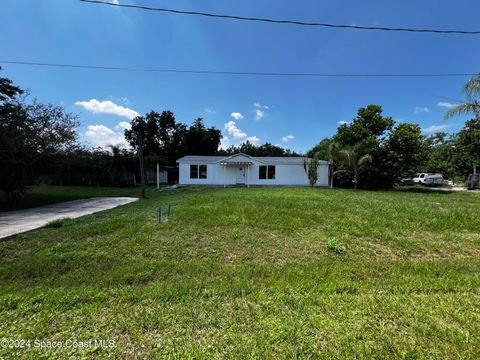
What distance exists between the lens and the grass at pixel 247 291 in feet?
6.45

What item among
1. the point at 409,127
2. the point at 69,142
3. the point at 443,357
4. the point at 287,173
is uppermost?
the point at 409,127

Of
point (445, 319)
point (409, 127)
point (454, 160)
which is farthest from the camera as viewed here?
point (454, 160)

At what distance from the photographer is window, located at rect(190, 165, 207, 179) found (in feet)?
70.1

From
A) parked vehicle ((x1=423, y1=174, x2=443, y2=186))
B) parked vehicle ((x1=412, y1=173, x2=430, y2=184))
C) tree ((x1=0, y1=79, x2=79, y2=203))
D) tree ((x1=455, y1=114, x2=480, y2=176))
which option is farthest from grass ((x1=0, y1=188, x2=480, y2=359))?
parked vehicle ((x1=412, y1=173, x2=430, y2=184))

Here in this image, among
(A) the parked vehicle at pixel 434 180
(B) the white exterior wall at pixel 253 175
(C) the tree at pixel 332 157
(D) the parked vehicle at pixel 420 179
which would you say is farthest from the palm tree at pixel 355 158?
(D) the parked vehicle at pixel 420 179

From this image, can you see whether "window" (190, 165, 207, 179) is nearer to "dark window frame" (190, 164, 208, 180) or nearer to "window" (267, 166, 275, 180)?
"dark window frame" (190, 164, 208, 180)

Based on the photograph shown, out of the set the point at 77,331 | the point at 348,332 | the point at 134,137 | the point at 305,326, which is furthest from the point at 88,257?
the point at 134,137

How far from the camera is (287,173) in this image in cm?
2159

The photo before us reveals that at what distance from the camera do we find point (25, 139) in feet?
32.5

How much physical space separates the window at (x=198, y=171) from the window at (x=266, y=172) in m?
5.03

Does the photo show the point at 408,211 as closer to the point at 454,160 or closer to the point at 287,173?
the point at 287,173

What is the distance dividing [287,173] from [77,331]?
20.4m

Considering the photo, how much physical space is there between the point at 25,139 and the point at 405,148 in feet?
76.5

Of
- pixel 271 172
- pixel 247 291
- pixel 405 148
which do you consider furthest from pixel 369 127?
pixel 247 291
